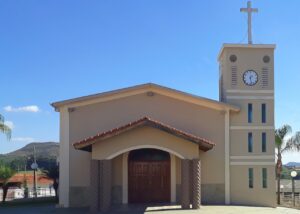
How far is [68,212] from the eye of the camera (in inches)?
728

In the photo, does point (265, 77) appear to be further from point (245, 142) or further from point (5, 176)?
point (5, 176)

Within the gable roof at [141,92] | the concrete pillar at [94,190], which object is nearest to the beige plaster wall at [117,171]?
the concrete pillar at [94,190]

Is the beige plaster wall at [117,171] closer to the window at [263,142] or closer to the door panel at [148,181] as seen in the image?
the door panel at [148,181]

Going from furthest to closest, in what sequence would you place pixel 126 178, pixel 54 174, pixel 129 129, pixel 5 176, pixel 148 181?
pixel 5 176 → pixel 54 174 → pixel 148 181 → pixel 126 178 → pixel 129 129

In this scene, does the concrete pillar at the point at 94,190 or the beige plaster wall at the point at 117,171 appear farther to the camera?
the beige plaster wall at the point at 117,171

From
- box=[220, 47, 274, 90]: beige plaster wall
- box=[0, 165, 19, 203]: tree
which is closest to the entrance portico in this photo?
box=[220, 47, 274, 90]: beige plaster wall

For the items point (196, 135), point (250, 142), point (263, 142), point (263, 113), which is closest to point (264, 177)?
point (263, 142)

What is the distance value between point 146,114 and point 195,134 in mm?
2658

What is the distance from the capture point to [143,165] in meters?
20.9

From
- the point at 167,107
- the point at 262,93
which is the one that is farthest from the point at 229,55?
the point at 167,107

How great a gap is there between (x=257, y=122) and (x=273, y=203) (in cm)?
415

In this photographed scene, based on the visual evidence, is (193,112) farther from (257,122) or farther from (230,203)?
(230,203)

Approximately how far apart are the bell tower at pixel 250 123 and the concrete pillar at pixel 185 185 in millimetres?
3709

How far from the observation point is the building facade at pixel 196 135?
2077cm
